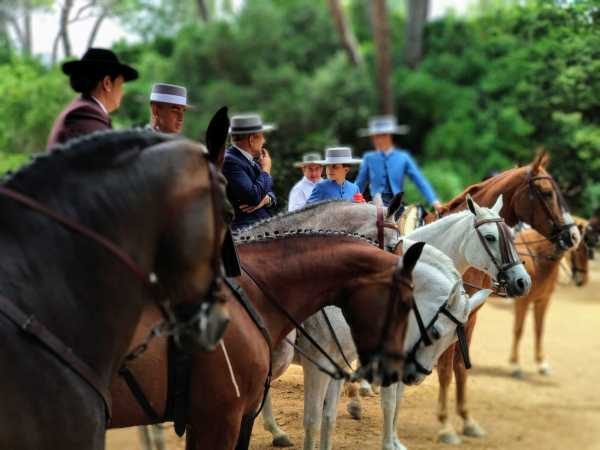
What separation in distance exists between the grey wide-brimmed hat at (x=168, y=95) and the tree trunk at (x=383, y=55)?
2028 cm

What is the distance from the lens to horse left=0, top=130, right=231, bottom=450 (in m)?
3.21

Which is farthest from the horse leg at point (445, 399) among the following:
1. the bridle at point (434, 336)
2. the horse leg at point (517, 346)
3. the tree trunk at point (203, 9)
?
the tree trunk at point (203, 9)

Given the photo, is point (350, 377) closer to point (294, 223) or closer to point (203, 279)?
point (203, 279)

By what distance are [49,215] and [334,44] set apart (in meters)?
26.3

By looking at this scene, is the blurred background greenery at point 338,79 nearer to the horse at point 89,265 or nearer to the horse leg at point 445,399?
the horse leg at point 445,399

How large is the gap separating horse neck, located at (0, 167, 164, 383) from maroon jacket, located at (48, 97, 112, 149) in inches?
30.7

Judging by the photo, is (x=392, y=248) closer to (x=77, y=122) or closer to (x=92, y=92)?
(x=92, y=92)

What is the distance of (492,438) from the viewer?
939 cm

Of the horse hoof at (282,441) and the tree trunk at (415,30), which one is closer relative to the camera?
the horse hoof at (282,441)

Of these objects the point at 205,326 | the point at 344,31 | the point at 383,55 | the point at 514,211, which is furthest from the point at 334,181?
the point at 344,31

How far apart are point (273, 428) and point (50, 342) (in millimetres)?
4340

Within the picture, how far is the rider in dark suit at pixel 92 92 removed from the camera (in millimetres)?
4074

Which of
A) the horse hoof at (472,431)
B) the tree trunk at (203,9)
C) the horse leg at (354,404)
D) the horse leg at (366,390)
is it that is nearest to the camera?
the horse leg at (354,404)

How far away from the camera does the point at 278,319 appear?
15.8ft
